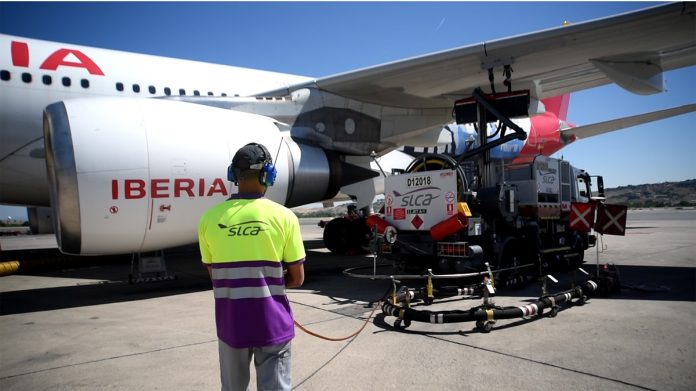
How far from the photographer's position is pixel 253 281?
7.06 feet

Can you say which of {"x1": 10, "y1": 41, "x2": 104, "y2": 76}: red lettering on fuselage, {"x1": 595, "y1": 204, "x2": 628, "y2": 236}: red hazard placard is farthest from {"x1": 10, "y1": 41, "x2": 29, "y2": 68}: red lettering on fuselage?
{"x1": 595, "y1": 204, "x2": 628, "y2": 236}: red hazard placard

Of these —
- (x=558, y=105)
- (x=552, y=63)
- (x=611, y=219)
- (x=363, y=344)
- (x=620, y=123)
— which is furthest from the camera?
(x=558, y=105)

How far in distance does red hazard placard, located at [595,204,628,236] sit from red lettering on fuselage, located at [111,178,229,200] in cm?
649

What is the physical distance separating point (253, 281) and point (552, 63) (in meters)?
8.76

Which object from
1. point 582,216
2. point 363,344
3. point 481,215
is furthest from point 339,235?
point 363,344

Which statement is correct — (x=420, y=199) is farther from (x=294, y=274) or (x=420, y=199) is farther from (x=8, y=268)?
(x=8, y=268)

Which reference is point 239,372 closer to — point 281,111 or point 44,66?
point 281,111

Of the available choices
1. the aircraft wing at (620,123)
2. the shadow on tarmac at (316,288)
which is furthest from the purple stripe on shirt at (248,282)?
the aircraft wing at (620,123)

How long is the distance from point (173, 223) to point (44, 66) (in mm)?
4936

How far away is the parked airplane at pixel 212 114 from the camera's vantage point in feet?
20.1

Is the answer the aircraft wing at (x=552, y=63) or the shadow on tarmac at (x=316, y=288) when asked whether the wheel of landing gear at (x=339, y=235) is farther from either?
the aircraft wing at (x=552, y=63)

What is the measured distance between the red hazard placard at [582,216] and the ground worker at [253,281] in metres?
6.99

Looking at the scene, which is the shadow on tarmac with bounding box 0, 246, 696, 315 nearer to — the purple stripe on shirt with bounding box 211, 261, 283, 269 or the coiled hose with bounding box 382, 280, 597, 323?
the coiled hose with bounding box 382, 280, 597, 323

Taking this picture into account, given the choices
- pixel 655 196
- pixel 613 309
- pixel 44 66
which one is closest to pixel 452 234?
pixel 613 309
